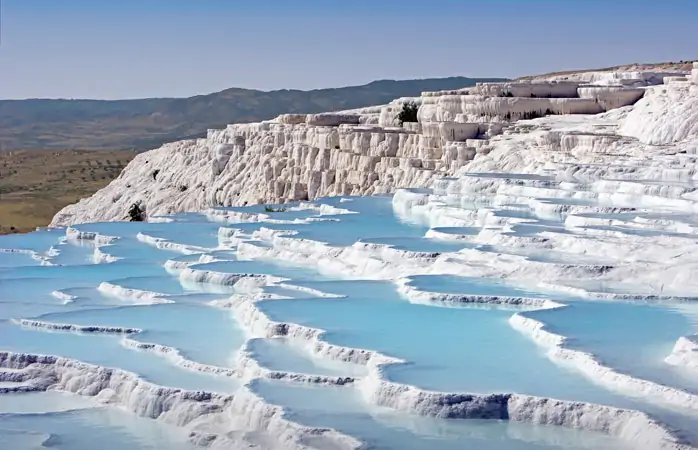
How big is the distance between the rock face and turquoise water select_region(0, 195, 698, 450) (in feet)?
21.8

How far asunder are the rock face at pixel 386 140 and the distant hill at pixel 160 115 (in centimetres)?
5141

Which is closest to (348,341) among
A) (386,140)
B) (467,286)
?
(467,286)

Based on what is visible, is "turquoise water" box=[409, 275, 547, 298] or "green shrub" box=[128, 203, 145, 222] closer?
"turquoise water" box=[409, 275, 547, 298]

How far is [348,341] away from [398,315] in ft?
2.85

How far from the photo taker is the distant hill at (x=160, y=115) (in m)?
88.3

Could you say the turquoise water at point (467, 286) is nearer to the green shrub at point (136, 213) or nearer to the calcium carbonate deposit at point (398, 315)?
the calcium carbonate deposit at point (398, 315)

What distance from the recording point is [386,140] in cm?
2241

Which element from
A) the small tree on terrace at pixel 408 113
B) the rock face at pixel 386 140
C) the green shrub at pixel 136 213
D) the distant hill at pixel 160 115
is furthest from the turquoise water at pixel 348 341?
the distant hill at pixel 160 115

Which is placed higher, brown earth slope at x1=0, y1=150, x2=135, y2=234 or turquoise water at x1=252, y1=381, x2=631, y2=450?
turquoise water at x1=252, y1=381, x2=631, y2=450

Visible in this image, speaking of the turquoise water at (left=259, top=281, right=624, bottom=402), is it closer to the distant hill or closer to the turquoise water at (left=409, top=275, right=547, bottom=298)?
the turquoise water at (left=409, top=275, right=547, bottom=298)

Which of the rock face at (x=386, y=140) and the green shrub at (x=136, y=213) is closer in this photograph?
the rock face at (x=386, y=140)

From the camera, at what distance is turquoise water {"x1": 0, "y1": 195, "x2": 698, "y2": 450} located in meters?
6.91

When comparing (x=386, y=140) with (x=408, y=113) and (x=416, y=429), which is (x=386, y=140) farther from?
(x=416, y=429)

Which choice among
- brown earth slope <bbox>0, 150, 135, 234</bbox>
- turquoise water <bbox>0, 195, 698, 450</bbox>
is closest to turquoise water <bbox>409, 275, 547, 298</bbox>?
turquoise water <bbox>0, 195, 698, 450</bbox>
